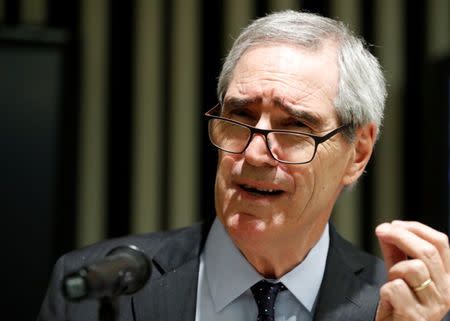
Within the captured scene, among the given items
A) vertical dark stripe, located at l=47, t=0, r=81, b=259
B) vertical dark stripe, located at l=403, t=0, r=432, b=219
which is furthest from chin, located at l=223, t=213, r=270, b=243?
A: vertical dark stripe, located at l=403, t=0, r=432, b=219

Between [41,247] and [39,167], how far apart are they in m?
0.31

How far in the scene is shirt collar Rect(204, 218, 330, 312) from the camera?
160 centimetres

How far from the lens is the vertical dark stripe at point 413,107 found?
3129mm

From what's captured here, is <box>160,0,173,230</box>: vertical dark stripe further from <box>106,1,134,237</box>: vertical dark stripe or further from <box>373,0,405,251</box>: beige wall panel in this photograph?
<box>373,0,405,251</box>: beige wall panel

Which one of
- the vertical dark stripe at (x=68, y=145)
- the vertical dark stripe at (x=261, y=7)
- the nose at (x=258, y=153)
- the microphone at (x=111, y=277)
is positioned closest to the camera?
the microphone at (x=111, y=277)

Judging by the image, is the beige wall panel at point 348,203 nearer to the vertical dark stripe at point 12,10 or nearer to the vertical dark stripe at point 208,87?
the vertical dark stripe at point 208,87

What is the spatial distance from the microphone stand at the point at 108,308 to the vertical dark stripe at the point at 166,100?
1998mm

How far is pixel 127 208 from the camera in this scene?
305 cm

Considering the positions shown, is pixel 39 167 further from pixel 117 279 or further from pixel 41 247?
pixel 117 279

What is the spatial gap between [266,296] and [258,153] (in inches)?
13.1

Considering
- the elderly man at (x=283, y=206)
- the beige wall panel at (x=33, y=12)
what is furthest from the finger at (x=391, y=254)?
the beige wall panel at (x=33, y=12)

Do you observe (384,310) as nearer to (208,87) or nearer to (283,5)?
(208,87)

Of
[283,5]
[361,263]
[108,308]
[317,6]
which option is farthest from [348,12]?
[108,308]

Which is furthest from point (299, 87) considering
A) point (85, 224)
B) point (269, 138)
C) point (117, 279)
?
point (85, 224)
